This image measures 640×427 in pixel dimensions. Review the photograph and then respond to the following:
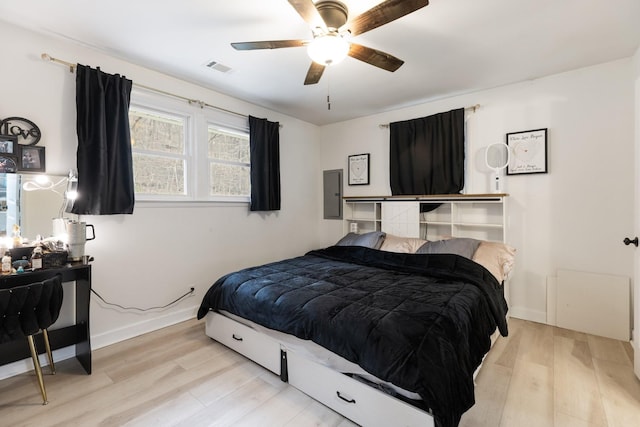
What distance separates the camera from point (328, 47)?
178 cm

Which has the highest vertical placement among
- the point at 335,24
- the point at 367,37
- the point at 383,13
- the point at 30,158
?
the point at 367,37

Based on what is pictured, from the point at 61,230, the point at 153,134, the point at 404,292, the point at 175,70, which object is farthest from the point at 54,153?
the point at 404,292

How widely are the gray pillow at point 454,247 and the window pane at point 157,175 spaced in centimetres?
277

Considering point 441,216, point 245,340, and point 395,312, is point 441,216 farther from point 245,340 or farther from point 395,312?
point 245,340

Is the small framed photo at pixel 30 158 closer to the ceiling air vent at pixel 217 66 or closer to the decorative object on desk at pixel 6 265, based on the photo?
the decorative object on desk at pixel 6 265

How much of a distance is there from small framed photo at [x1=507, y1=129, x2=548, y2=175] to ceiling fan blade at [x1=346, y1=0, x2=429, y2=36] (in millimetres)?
2339

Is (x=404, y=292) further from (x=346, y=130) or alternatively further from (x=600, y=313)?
(x=346, y=130)

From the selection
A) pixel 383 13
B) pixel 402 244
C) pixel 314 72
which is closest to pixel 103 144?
pixel 314 72

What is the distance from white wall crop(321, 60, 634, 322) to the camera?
2766 millimetres

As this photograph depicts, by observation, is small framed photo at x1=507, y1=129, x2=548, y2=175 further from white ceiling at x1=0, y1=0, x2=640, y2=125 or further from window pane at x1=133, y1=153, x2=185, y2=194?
window pane at x1=133, y1=153, x2=185, y2=194

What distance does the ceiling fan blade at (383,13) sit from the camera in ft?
5.05

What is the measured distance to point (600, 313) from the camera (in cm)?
281

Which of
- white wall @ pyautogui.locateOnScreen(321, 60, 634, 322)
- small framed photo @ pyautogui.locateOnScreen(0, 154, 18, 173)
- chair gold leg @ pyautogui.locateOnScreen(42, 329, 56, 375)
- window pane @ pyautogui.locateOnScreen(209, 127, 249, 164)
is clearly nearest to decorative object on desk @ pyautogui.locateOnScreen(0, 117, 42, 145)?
small framed photo @ pyautogui.locateOnScreen(0, 154, 18, 173)

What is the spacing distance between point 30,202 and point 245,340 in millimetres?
1930
